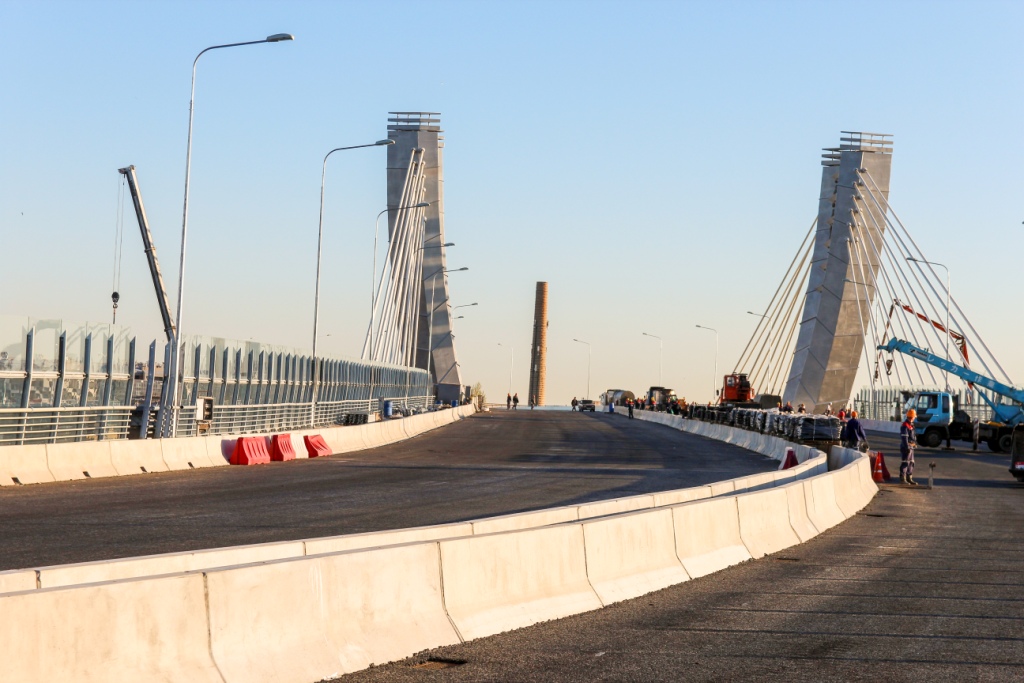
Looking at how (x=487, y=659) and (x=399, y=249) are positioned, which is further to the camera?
(x=399, y=249)

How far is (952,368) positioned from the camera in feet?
248

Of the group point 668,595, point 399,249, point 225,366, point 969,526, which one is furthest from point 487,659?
point 399,249

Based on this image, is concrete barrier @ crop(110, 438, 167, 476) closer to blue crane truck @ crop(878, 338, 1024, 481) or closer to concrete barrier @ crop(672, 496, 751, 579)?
concrete barrier @ crop(672, 496, 751, 579)

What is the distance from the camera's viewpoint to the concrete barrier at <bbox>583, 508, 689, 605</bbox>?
37.1 feet

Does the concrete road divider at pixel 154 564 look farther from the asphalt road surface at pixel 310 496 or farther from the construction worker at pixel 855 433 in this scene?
the construction worker at pixel 855 433

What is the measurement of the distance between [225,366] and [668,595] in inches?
1181

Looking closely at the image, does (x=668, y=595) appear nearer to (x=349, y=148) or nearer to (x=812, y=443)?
(x=812, y=443)

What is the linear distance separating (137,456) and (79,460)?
7.42 feet

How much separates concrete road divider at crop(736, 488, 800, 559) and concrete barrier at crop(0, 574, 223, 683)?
9.43 m

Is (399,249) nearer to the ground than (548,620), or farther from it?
farther from it

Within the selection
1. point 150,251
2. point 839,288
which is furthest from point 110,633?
point 839,288

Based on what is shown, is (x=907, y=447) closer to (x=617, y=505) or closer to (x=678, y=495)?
(x=678, y=495)

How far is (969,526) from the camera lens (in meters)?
20.7

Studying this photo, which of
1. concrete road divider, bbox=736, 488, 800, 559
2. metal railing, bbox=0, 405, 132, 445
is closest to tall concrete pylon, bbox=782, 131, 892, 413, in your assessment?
metal railing, bbox=0, 405, 132, 445
